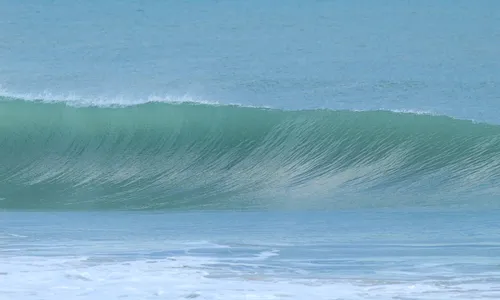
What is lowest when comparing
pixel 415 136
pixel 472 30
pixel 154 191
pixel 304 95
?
pixel 154 191

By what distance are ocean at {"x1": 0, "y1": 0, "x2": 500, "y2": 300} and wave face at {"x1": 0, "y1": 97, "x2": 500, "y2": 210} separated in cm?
3

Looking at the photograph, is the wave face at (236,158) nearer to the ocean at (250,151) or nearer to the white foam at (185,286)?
the ocean at (250,151)

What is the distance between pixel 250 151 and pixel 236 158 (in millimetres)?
218

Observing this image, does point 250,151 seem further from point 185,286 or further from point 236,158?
point 185,286

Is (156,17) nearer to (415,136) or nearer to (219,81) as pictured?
(219,81)

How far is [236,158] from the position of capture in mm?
10562

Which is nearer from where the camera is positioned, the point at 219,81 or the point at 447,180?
the point at 447,180

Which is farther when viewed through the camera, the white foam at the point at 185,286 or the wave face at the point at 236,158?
the wave face at the point at 236,158

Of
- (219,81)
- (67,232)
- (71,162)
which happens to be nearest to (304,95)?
(219,81)

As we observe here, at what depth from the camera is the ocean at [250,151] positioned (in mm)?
5910

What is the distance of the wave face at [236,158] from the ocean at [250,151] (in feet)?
0.09

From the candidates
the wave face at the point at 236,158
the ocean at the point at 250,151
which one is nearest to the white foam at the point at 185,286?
the ocean at the point at 250,151

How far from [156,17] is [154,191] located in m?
12.4

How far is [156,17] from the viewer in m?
21.6
